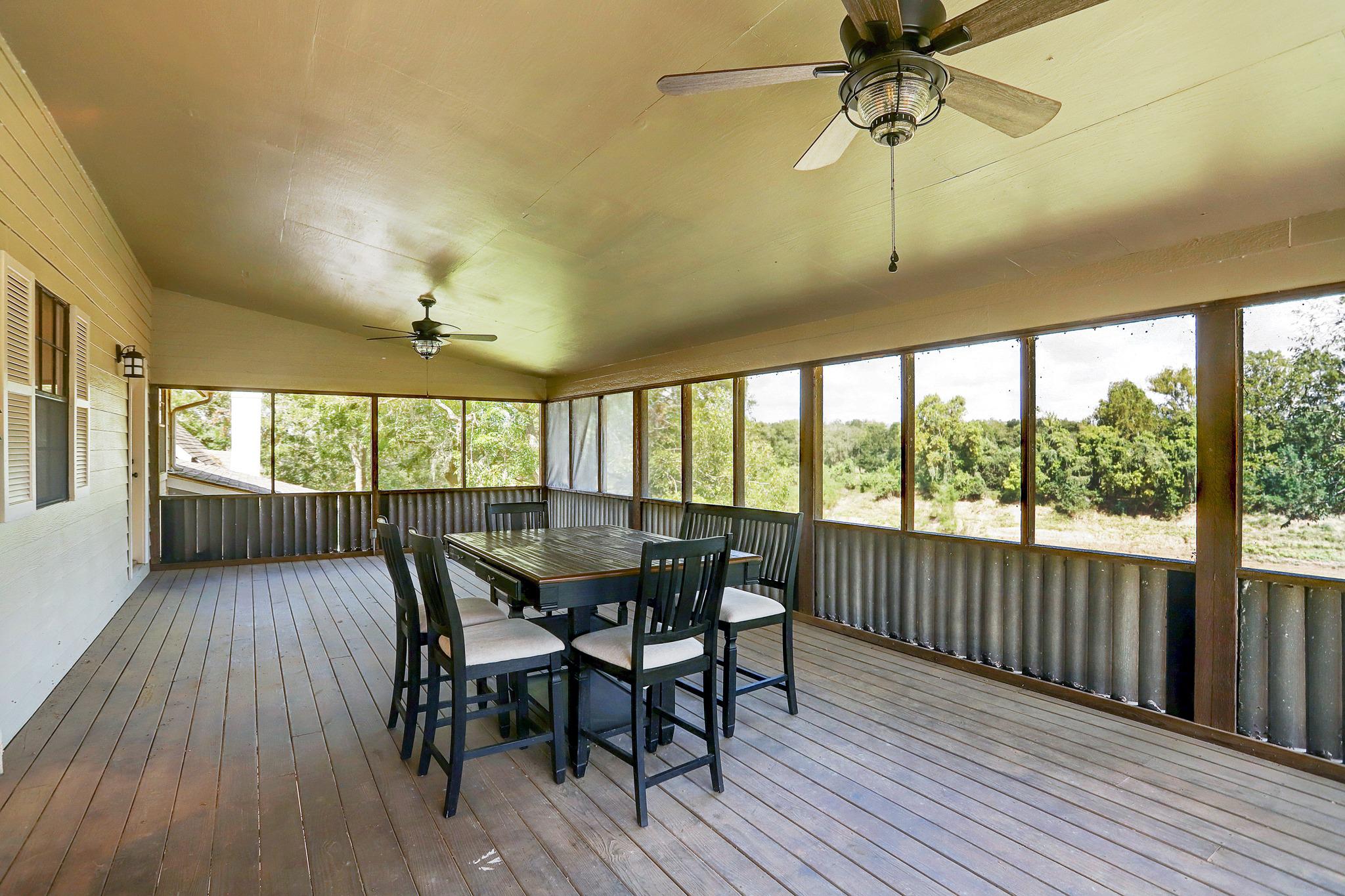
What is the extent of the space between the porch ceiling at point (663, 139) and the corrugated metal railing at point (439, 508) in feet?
14.6

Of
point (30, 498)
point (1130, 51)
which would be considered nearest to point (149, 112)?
point (30, 498)

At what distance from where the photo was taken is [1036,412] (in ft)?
12.2

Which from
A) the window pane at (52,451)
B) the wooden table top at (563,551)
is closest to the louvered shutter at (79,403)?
the window pane at (52,451)

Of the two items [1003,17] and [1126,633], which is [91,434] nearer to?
[1003,17]

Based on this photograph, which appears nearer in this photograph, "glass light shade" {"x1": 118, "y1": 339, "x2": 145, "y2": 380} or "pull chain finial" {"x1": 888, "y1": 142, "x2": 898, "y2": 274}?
"pull chain finial" {"x1": 888, "y1": 142, "x2": 898, "y2": 274}

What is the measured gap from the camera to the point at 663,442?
697 centimetres

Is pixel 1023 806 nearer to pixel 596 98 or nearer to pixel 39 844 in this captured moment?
pixel 596 98

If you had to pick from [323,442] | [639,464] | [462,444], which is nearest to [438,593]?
[639,464]

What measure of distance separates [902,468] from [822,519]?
84 cm

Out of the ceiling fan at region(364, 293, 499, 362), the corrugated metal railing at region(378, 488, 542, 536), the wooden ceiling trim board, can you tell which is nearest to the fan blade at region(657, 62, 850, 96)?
the wooden ceiling trim board

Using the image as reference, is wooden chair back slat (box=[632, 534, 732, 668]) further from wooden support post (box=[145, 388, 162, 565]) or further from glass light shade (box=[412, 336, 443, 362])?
wooden support post (box=[145, 388, 162, 565])

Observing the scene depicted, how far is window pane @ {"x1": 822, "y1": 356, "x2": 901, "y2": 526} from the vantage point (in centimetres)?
453

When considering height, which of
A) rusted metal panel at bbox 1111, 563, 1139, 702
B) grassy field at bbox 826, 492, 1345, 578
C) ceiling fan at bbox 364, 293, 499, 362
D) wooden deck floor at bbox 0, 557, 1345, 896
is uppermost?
ceiling fan at bbox 364, 293, 499, 362

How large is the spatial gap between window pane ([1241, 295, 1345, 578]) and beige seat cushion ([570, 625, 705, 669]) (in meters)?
2.61
